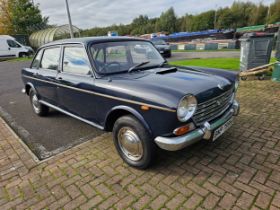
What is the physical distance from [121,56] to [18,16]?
37546mm

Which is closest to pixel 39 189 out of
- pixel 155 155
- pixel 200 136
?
pixel 155 155

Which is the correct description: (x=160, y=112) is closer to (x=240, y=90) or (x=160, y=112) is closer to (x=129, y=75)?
(x=129, y=75)

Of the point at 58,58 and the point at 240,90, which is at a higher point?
the point at 58,58

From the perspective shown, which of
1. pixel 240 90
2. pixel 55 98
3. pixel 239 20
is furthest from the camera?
pixel 239 20

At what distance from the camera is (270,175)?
2635 mm

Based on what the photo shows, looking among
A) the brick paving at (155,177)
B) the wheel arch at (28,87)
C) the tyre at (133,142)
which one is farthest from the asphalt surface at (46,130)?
the tyre at (133,142)

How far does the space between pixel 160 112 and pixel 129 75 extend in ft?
3.19

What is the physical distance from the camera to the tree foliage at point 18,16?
3312 centimetres

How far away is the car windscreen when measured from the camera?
10.7 feet

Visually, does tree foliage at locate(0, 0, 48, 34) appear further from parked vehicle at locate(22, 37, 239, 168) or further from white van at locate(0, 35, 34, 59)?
parked vehicle at locate(22, 37, 239, 168)

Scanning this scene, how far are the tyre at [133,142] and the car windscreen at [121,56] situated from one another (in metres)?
0.90

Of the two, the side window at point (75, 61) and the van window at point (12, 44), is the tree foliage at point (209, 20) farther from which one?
the side window at point (75, 61)

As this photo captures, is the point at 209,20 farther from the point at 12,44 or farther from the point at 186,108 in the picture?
the point at 186,108

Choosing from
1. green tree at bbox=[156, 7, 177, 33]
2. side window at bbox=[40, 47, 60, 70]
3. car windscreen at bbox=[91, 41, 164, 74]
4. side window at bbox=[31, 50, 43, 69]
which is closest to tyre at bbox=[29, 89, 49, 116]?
side window at bbox=[31, 50, 43, 69]
